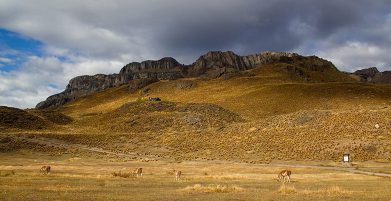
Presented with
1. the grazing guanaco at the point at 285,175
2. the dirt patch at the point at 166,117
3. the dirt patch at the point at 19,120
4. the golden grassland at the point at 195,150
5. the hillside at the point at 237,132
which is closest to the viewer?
the golden grassland at the point at 195,150

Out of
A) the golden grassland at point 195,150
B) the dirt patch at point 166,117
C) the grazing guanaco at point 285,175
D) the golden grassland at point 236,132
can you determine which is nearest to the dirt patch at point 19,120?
the golden grassland at point 195,150

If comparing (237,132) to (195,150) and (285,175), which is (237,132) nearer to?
(195,150)

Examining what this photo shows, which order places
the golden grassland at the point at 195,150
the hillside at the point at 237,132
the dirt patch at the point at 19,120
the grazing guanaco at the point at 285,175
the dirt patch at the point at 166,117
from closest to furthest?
1. the golden grassland at the point at 195,150
2. the grazing guanaco at the point at 285,175
3. the hillside at the point at 237,132
4. the dirt patch at the point at 19,120
5. the dirt patch at the point at 166,117

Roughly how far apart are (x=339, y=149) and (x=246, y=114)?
2921 inches

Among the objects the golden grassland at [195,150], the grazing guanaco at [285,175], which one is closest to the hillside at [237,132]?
the golden grassland at [195,150]

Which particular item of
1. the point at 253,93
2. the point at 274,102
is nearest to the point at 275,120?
the point at 274,102

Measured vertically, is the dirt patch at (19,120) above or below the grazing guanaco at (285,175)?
above

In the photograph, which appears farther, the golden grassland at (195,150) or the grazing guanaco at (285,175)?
the grazing guanaco at (285,175)

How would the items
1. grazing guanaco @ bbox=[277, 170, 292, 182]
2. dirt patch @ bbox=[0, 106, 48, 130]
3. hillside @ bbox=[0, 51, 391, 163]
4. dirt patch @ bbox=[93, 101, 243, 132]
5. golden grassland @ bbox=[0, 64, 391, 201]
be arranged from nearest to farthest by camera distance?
golden grassland @ bbox=[0, 64, 391, 201], grazing guanaco @ bbox=[277, 170, 292, 182], hillside @ bbox=[0, 51, 391, 163], dirt patch @ bbox=[0, 106, 48, 130], dirt patch @ bbox=[93, 101, 243, 132]

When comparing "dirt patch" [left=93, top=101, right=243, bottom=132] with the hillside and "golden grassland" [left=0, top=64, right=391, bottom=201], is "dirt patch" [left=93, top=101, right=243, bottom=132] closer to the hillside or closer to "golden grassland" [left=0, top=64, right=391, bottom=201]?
the hillside

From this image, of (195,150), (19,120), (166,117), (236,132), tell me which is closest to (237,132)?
(236,132)

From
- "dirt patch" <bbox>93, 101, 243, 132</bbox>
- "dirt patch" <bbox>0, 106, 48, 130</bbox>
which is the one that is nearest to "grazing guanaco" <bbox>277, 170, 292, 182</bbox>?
"dirt patch" <bbox>93, 101, 243, 132</bbox>

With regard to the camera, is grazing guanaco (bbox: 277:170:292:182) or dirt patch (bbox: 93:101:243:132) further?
dirt patch (bbox: 93:101:243:132)

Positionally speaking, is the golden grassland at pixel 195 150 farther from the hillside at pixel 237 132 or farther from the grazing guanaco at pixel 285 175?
the grazing guanaco at pixel 285 175
